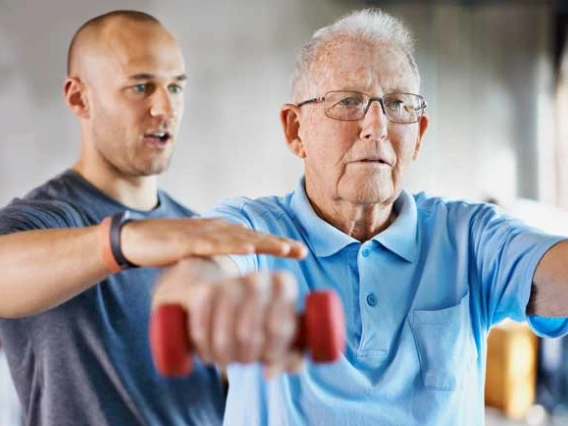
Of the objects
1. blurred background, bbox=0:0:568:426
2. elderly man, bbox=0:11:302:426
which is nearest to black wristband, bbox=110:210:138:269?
elderly man, bbox=0:11:302:426

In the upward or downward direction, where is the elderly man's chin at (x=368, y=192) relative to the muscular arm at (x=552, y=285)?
upward

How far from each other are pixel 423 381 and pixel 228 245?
52 cm

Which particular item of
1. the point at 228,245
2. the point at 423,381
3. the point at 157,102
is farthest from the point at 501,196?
the point at 228,245

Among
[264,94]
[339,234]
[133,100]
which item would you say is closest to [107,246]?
[339,234]

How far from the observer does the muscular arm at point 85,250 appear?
3.55ft

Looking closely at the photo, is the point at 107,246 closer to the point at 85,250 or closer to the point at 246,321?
the point at 85,250

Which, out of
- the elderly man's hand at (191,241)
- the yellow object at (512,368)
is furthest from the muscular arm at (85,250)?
the yellow object at (512,368)

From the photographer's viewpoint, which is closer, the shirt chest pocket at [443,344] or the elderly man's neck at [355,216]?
the shirt chest pocket at [443,344]

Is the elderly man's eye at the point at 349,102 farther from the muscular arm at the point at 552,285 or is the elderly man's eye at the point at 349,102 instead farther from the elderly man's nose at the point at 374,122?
the muscular arm at the point at 552,285

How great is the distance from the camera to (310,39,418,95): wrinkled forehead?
143cm

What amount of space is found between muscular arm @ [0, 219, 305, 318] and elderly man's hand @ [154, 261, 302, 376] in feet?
0.84

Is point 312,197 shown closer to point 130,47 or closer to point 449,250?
point 449,250

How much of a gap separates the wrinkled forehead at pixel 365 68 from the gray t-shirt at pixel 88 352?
0.75 meters

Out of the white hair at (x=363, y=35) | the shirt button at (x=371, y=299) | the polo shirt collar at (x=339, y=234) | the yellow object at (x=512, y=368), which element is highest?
the white hair at (x=363, y=35)
